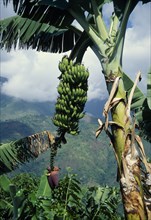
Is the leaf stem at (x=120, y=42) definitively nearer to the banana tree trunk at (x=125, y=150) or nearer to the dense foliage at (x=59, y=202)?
the banana tree trunk at (x=125, y=150)

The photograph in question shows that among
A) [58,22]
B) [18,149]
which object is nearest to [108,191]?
[18,149]

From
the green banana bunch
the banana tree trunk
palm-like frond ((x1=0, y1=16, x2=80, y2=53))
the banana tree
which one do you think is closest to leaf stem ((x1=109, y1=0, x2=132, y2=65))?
the banana tree

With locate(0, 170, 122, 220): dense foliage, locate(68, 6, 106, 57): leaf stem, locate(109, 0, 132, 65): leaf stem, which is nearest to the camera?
locate(0, 170, 122, 220): dense foliage

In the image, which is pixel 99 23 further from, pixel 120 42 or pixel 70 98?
pixel 70 98

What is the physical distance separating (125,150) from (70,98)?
1.05 meters

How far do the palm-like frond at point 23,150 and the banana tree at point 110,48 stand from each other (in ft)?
3.96

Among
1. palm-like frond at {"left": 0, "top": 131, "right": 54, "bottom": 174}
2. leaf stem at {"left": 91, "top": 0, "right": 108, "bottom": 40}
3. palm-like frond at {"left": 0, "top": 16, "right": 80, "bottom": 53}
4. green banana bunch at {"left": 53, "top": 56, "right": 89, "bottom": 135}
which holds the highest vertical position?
palm-like frond at {"left": 0, "top": 16, "right": 80, "bottom": 53}

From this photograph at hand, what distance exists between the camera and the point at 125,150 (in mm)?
4289

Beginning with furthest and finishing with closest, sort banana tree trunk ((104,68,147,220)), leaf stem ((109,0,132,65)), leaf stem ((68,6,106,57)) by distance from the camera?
1. leaf stem ((68,6,106,57))
2. leaf stem ((109,0,132,65))
3. banana tree trunk ((104,68,147,220))

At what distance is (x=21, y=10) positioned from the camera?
559 centimetres

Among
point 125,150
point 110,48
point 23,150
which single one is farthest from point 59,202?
point 110,48

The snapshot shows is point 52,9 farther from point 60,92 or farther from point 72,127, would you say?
point 72,127

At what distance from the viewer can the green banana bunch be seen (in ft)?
15.9

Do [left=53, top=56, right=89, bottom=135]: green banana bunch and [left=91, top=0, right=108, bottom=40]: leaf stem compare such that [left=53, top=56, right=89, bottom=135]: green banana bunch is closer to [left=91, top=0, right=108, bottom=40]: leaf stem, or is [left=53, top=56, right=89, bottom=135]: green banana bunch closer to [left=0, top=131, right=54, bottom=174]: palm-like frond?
[left=91, top=0, right=108, bottom=40]: leaf stem
